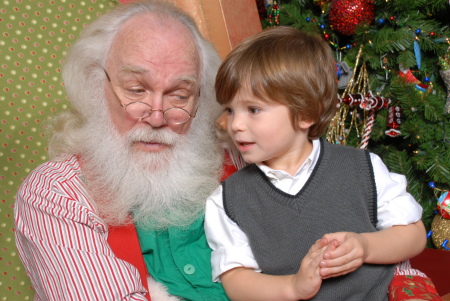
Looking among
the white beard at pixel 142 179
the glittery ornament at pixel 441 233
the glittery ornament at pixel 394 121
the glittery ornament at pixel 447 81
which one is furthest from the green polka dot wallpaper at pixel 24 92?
the glittery ornament at pixel 441 233

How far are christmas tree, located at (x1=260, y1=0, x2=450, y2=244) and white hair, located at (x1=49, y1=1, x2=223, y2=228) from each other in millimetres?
1017

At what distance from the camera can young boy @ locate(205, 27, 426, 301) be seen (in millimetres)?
1759

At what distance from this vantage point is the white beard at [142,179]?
2.06 metres

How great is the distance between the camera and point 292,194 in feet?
6.02

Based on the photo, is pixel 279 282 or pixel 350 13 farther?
pixel 350 13

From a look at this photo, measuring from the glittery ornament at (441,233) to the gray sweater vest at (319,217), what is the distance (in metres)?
0.98

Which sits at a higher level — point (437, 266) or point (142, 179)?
point (142, 179)

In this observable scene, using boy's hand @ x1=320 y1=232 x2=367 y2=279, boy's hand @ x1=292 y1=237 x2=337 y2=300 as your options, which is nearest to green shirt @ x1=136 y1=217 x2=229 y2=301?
boy's hand @ x1=292 y1=237 x2=337 y2=300

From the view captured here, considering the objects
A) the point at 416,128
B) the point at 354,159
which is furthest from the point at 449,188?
the point at 354,159

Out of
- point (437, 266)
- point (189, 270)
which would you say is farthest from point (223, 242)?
point (437, 266)

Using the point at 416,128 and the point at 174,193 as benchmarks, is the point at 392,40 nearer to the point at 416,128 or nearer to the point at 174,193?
the point at 416,128

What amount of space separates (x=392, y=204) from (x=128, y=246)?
1.07 m

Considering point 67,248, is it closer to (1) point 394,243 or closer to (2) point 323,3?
(1) point 394,243

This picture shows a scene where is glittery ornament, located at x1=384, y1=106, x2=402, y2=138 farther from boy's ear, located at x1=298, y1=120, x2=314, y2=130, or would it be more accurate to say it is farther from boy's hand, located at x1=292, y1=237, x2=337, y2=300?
boy's hand, located at x1=292, y1=237, x2=337, y2=300
